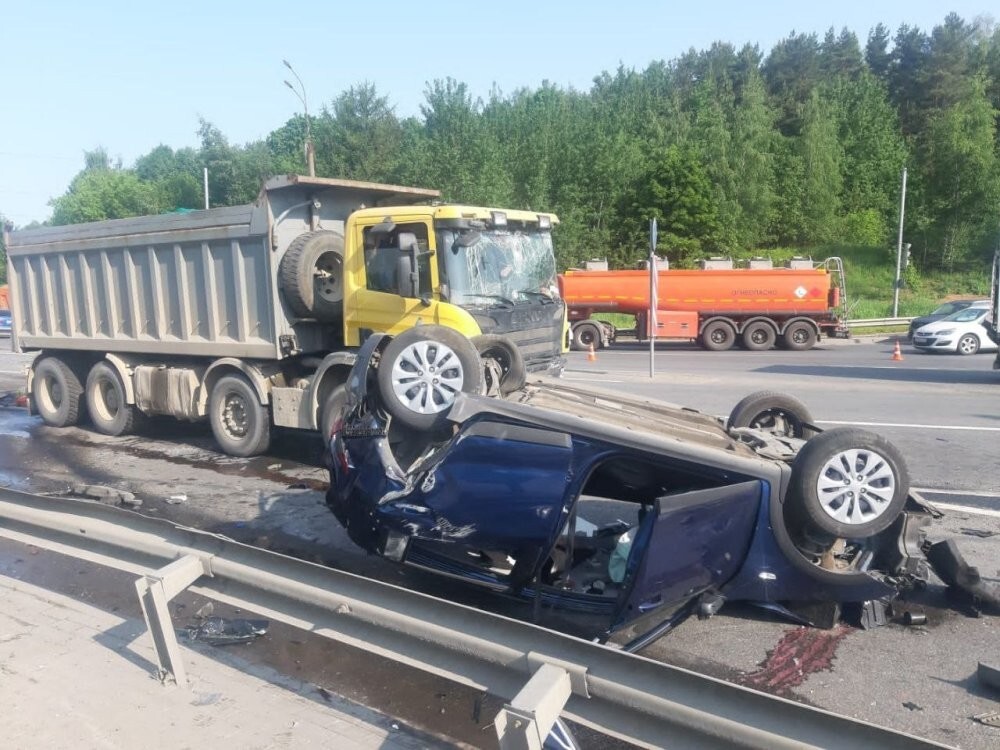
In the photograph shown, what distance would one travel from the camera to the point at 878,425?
417 inches

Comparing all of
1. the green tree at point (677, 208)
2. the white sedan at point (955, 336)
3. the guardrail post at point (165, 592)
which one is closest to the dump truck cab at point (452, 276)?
the guardrail post at point (165, 592)

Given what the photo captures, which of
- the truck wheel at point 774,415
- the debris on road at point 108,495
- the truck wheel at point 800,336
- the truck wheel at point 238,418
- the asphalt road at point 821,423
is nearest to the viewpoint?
the asphalt road at point 821,423

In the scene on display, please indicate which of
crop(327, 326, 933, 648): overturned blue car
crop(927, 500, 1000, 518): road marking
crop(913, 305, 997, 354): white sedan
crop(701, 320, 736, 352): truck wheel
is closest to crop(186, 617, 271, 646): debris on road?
crop(327, 326, 933, 648): overturned blue car

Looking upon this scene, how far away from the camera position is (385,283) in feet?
27.7

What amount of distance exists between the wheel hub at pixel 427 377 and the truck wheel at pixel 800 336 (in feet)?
75.1

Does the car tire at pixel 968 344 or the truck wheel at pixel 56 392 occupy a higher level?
the truck wheel at pixel 56 392

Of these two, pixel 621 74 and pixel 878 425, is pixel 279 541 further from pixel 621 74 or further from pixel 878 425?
pixel 621 74

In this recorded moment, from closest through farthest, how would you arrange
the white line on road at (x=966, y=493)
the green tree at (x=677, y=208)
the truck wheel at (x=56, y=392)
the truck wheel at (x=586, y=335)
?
the white line on road at (x=966, y=493), the truck wheel at (x=56, y=392), the truck wheel at (x=586, y=335), the green tree at (x=677, y=208)

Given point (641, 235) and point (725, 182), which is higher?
point (725, 182)

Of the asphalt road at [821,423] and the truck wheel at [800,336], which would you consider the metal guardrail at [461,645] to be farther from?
the truck wheel at [800,336]

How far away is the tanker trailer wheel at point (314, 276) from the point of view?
891cm

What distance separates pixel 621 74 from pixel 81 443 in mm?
62361

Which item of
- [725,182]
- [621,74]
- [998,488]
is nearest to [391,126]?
[725,182]

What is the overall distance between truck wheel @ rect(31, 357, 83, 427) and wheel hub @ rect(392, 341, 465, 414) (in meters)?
8.21
